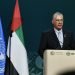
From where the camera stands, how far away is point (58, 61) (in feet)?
2.63

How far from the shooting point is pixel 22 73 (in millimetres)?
4023

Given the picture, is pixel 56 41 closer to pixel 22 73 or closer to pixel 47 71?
pixel 22 73

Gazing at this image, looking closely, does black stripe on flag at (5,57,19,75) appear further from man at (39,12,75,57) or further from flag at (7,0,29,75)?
man at (39,12,75,57)

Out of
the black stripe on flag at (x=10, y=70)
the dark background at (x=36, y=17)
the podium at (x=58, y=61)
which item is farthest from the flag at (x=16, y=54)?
the podium at (x=58, y=61)

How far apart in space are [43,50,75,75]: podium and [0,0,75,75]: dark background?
3915mm

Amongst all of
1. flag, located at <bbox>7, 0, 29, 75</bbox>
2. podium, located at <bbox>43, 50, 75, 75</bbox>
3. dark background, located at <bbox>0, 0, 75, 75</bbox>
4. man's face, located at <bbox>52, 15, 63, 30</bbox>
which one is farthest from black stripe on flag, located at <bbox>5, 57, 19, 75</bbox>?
podium, located at <bbox>43, 50, 75, 75</bbox>

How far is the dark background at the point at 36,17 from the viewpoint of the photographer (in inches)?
187

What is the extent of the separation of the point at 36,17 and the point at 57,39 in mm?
1644

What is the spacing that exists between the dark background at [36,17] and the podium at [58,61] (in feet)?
12.8

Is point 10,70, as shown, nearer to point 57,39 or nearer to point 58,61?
point 57,39

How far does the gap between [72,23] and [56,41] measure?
173cm

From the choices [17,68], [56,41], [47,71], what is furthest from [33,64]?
[47,71]

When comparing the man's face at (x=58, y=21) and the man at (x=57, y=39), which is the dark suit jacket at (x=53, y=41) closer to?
the man at (x=57, y=39)

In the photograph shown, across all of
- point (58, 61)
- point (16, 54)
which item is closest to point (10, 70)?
point (16, 54)
